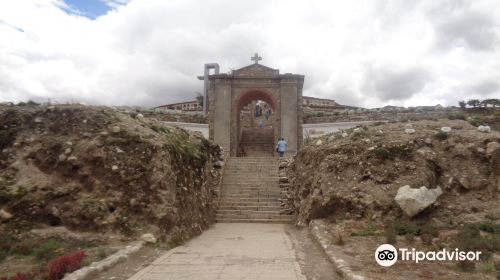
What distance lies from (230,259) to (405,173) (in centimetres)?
516

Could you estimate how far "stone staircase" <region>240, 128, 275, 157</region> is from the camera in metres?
24.3

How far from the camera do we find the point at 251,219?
12.0 m

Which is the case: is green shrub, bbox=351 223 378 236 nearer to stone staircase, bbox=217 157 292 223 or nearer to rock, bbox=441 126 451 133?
stone staircase, bbox=217 157 292 223

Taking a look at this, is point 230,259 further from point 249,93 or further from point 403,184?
point 249,93

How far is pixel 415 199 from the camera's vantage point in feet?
28.1

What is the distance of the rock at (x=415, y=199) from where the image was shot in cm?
855

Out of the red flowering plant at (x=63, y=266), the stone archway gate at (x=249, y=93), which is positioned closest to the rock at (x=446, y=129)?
the red flowering plant at (x=63, y=266)

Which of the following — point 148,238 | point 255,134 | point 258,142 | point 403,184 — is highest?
point 255,134

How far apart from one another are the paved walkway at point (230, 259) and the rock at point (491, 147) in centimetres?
545

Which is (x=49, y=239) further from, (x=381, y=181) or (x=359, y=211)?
(x=381, y=181)

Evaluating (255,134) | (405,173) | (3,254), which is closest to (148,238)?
(3,254)

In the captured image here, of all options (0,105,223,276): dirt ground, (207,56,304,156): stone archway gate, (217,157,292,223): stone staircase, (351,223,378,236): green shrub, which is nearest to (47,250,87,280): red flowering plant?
(0,105,223,276): dirt ground

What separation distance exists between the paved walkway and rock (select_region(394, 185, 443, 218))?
274 cm

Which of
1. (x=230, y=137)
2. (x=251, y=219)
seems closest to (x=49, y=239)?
(x=251, y=219)
